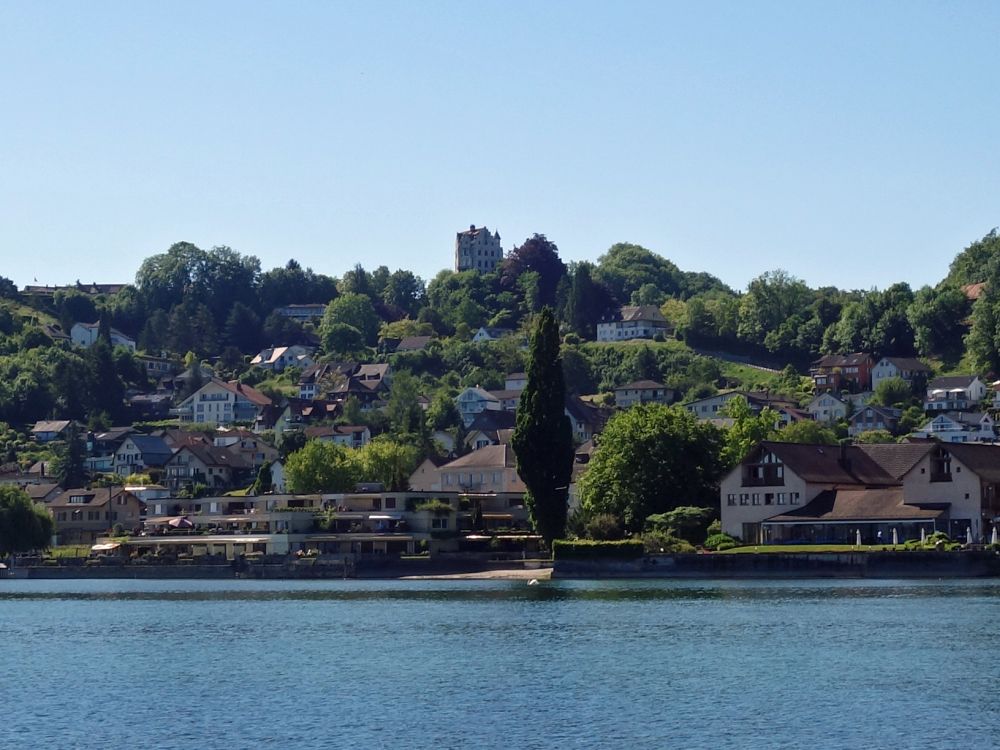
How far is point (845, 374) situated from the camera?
190000 millimetres

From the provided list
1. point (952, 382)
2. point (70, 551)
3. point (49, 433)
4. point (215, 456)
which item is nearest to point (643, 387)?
point (952, 382)

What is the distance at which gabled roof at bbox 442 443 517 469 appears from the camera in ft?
450

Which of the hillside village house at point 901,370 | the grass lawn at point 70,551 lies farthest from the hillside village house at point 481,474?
the hillside village house at point 901,370

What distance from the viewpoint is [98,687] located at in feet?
161

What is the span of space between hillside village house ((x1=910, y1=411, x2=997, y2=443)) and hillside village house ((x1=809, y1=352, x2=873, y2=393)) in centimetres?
2795

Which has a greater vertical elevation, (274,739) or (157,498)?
(157,498)

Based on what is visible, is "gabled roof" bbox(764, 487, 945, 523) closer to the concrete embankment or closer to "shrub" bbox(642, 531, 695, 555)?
"shrub" bbox(642, 531, 695, 555)

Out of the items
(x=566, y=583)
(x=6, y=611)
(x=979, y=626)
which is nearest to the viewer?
(x=979, y=626)

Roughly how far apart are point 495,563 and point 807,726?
67.3 meters

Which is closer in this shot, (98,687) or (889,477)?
(98,687)

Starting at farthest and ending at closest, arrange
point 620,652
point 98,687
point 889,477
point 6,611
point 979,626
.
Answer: point 889,477, point 6,611, point 979,626, point 620,652, point 98,687

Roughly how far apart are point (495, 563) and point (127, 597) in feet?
73.4

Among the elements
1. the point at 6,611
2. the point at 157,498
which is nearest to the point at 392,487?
the point at 157,498

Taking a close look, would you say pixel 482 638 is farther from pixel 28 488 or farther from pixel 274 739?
pixel 28 488
